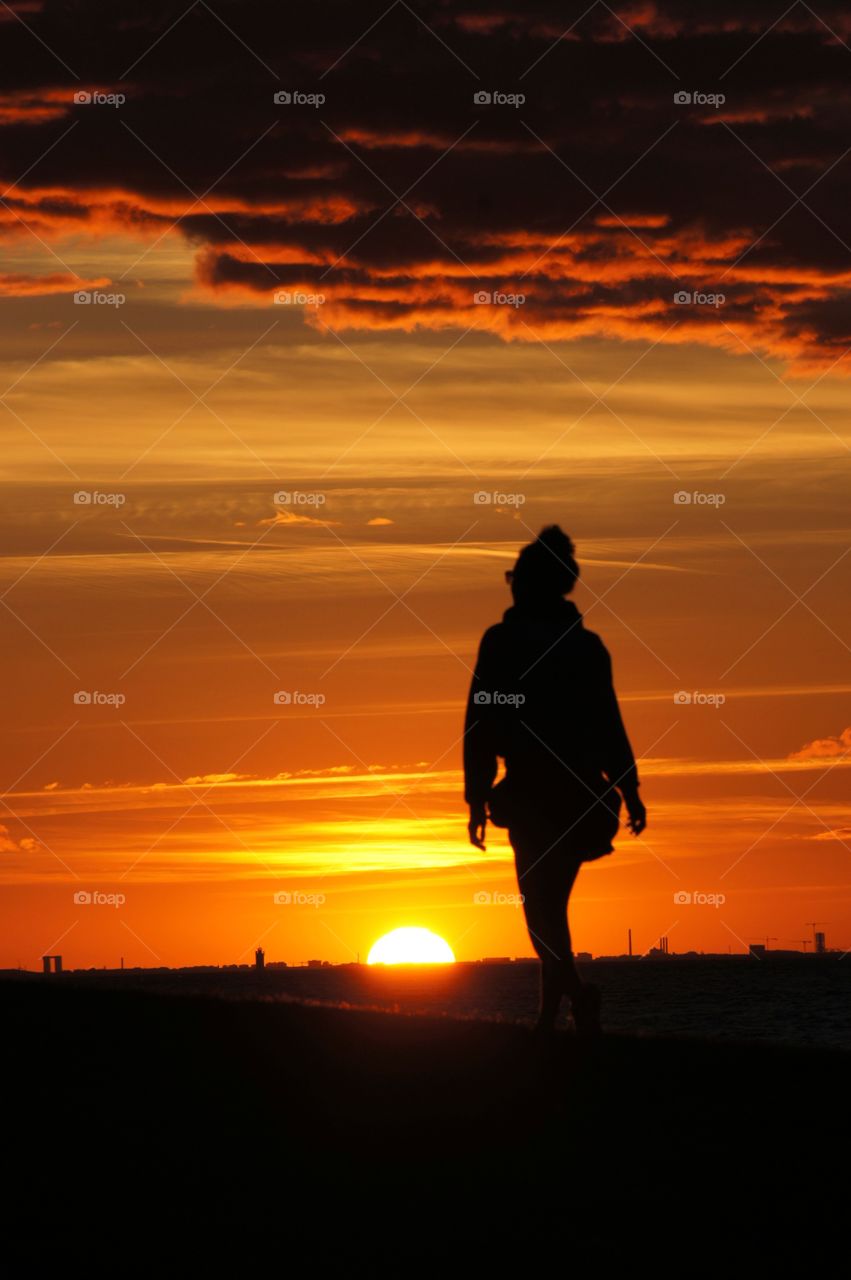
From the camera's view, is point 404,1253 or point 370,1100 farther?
point 370,1100

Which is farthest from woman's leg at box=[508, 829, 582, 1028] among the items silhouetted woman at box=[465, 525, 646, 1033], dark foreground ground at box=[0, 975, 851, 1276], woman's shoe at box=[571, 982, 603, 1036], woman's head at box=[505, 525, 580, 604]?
woman's head at box=[505, 525, 580, 604]

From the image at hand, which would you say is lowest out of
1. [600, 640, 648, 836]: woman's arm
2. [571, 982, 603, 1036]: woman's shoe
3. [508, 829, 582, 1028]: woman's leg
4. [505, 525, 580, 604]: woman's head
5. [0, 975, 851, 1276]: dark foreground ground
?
[0, 975, 851, 1276]: dark foreground ground

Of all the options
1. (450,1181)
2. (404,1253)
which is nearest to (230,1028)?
(450,1181)

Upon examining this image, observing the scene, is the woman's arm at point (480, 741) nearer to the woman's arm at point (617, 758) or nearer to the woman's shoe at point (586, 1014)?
the woman's arm at point (617, 758)

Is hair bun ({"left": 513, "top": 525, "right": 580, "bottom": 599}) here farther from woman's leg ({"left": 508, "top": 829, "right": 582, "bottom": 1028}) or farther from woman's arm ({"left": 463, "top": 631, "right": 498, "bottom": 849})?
woman's leg ({"left": 508, "top": 829, "right": 582, "bottom": 1028})

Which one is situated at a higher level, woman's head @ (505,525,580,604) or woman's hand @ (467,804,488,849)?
woman's head @ (505,525,580,604)

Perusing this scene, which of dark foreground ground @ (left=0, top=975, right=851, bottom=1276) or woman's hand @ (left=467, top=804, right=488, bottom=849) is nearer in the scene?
dark foreground ground @ (left=0, top=975, right=851, bottom=1276)

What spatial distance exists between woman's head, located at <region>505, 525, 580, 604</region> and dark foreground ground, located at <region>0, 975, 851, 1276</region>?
280cm

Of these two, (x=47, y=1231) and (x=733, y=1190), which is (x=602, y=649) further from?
(x=47, y=1231)

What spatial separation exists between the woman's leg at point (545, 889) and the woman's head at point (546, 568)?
4.84ft

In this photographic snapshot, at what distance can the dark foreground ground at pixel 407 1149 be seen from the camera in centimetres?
770

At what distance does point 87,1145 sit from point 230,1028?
3798 millimetres

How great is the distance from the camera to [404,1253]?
24.7 feet

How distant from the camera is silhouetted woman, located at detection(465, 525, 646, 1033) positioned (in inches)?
479
